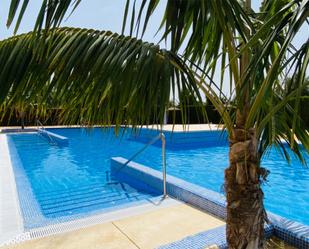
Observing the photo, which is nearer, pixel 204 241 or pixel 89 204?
pixel 204 241

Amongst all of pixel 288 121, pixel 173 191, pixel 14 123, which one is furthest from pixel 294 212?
pixel 14 123

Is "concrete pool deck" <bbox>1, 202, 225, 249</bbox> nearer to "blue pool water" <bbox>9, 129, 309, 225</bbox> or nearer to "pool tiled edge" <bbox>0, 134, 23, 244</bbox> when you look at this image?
"pool tiled edge" <bbox>0, 134, 23, 244</bbox>

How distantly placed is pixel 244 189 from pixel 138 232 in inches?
82.5

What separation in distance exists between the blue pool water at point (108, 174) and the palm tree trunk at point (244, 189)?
2.66 feet

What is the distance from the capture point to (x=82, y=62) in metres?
1.85

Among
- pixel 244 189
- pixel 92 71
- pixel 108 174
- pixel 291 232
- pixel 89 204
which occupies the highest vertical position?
pixel 92 71

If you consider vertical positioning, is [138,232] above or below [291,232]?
below

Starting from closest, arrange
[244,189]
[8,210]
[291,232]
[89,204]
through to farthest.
A: [244,189]
[291,232]
[8,210]
[89,204]

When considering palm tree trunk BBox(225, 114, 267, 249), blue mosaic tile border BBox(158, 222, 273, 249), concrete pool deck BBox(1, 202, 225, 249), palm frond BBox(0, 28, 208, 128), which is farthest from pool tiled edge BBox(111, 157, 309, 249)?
palm frond BBox(0, 28, 208, 128)

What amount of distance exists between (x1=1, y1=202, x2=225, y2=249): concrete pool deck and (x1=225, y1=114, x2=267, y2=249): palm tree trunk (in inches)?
59.4

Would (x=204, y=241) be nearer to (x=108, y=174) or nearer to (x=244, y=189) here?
(x=244, y=189)

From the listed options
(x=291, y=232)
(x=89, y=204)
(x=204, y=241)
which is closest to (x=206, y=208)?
(x=204, y=241)

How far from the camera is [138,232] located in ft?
13.1

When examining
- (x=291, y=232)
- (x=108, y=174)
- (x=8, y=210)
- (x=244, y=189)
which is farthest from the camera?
(x=108, y=174)
